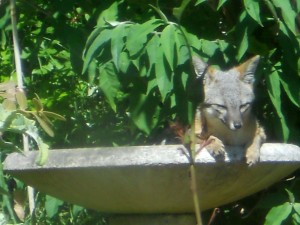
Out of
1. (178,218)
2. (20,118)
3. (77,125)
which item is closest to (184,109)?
(178,218)

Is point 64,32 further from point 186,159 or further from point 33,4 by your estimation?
point 186,159

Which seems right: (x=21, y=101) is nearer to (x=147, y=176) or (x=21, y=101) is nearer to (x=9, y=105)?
(x=9, y=105)

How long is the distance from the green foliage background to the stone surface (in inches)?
20.7

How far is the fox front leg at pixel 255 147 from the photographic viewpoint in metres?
3.99

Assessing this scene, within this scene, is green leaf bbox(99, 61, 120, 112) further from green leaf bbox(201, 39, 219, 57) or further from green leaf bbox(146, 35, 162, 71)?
green leaf bbox(201, 39, 219, 57)

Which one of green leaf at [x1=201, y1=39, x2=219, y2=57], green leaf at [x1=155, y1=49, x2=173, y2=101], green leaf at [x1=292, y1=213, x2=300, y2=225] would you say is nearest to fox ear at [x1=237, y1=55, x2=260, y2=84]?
green leaf at [x1=201, y1=39, x2=219, y2=57]

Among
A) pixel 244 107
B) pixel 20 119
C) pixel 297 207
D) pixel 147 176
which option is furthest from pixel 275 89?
pixel 20 119

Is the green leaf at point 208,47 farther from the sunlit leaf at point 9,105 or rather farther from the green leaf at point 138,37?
the sunlit leaf at point 9,105

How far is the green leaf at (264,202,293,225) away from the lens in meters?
4.45

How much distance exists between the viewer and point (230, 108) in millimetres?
4984

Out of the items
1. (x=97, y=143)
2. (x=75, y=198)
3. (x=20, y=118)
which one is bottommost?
(x=97, y=143)

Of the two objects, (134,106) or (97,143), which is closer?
(134,106)

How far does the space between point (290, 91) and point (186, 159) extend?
1341mm

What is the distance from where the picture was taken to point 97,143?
18.2 ft
